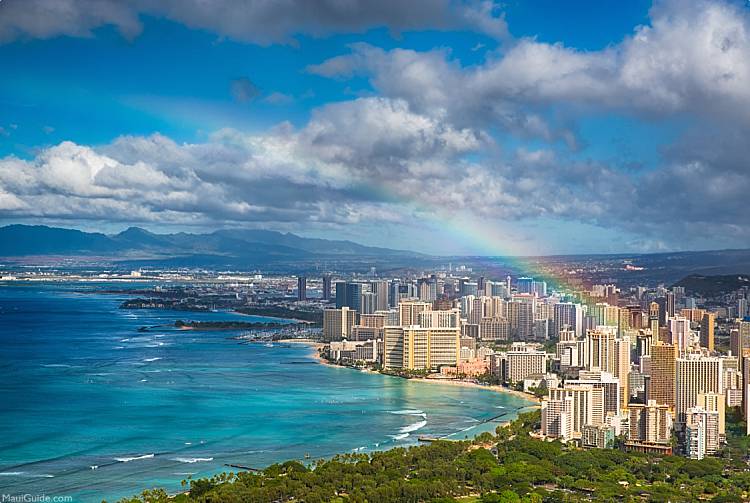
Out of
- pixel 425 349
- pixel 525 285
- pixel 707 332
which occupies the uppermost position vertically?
pixel 525 285

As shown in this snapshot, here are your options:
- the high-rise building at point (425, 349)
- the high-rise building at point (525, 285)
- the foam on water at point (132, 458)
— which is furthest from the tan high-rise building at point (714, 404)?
the high-rise building at point (525, 285)

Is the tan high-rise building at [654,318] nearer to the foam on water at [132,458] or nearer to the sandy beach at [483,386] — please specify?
the sandy beach at [483,386]

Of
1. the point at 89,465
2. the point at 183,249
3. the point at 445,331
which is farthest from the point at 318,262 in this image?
the point at 89,465

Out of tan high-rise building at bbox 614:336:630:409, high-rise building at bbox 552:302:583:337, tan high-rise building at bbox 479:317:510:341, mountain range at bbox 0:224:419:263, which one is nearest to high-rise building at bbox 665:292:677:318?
high-rise building at bbox 552:302:583:337

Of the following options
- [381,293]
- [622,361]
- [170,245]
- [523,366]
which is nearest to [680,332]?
[523,366]

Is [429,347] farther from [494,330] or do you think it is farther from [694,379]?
[694,379]

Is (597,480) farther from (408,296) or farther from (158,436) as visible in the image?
(408,296)

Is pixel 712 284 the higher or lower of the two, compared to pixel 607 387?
higher
